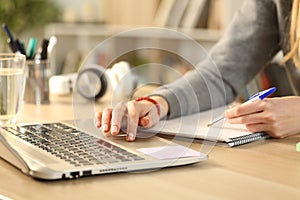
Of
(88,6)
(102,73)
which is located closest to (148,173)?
(102,73)

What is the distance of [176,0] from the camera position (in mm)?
3160

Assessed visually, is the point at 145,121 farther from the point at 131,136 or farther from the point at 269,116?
the point at 269,116

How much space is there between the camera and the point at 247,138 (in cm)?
115

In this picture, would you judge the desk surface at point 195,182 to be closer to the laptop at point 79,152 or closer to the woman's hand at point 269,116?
the laptop at point 79,152

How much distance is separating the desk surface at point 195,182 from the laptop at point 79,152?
0.01 m

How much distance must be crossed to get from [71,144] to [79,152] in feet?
0.20

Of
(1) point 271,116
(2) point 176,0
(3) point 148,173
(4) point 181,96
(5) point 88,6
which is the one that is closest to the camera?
(3) point 148,173

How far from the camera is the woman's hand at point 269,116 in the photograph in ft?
3.86

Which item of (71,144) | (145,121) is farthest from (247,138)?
(71,144)

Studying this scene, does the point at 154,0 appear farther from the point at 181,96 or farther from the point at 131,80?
the point at 181,96

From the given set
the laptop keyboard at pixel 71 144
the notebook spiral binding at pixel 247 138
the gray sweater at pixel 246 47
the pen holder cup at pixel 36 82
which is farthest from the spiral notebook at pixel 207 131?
the pen holder cup at pixel 36 82

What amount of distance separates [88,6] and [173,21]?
0.59m

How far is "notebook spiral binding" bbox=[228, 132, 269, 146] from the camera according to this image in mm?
1118

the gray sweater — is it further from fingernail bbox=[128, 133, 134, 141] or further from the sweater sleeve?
fingernail bbox=[128, 133, 134, 141]
